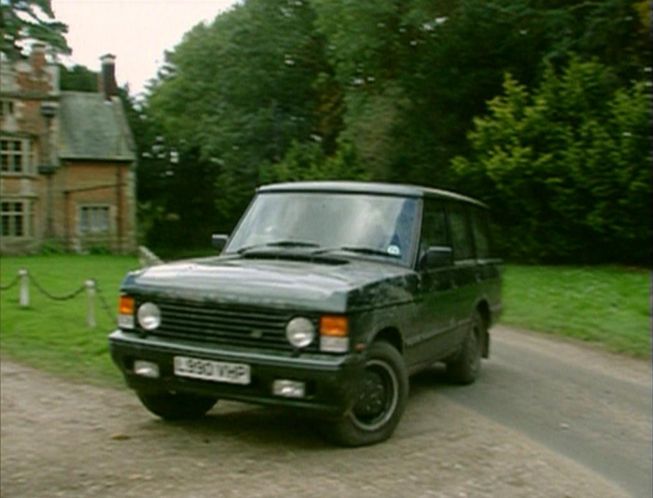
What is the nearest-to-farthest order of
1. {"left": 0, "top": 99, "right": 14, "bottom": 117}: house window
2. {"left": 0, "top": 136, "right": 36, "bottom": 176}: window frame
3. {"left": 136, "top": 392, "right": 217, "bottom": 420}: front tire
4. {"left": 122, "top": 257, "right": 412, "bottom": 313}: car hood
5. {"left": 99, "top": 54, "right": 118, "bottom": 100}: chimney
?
{"left": 122, "top": 257, "right": 412, "bottom": 313}: car hood
{"left": 136, "top": 392, "right": 217, "bottom": 420}: front tire
{"left": 0, "top": 99, "right": 14, "bottom": 117}: house window
{"left": 0, "top": 136, "right": 36, "bottom": 176}: window frame
{"left": 99, "top": 54, "right": 118, "bottom": 100}: chimney

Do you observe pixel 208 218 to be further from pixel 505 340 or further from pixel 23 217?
pixel 505 340

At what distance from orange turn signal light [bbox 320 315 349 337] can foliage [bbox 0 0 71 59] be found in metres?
2.50

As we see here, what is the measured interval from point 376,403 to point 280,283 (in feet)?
4.14

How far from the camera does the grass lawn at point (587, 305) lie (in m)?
14.0

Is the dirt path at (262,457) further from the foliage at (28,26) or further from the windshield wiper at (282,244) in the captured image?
the foliage at (28,26)

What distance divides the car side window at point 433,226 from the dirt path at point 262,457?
1.54 m

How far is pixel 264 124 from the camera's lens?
42.7 metres

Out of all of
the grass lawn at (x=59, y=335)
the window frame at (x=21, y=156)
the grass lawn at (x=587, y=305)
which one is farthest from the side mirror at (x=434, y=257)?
the window frame at (x=21, y=156)

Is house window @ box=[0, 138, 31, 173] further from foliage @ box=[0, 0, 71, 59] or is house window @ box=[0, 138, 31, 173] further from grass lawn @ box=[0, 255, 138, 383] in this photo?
foliage @ box=[0, 0, 71, 59]

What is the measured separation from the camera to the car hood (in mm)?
6371

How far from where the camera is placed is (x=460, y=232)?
934cm

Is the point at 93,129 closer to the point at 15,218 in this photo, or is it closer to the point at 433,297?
the point at 15,218

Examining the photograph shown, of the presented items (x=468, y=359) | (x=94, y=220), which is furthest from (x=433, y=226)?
(x=94, y=220)

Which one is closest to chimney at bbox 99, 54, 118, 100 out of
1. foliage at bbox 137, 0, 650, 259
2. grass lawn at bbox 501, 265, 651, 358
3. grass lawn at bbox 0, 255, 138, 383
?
foliage at bbox 137, 0, 650, 259
